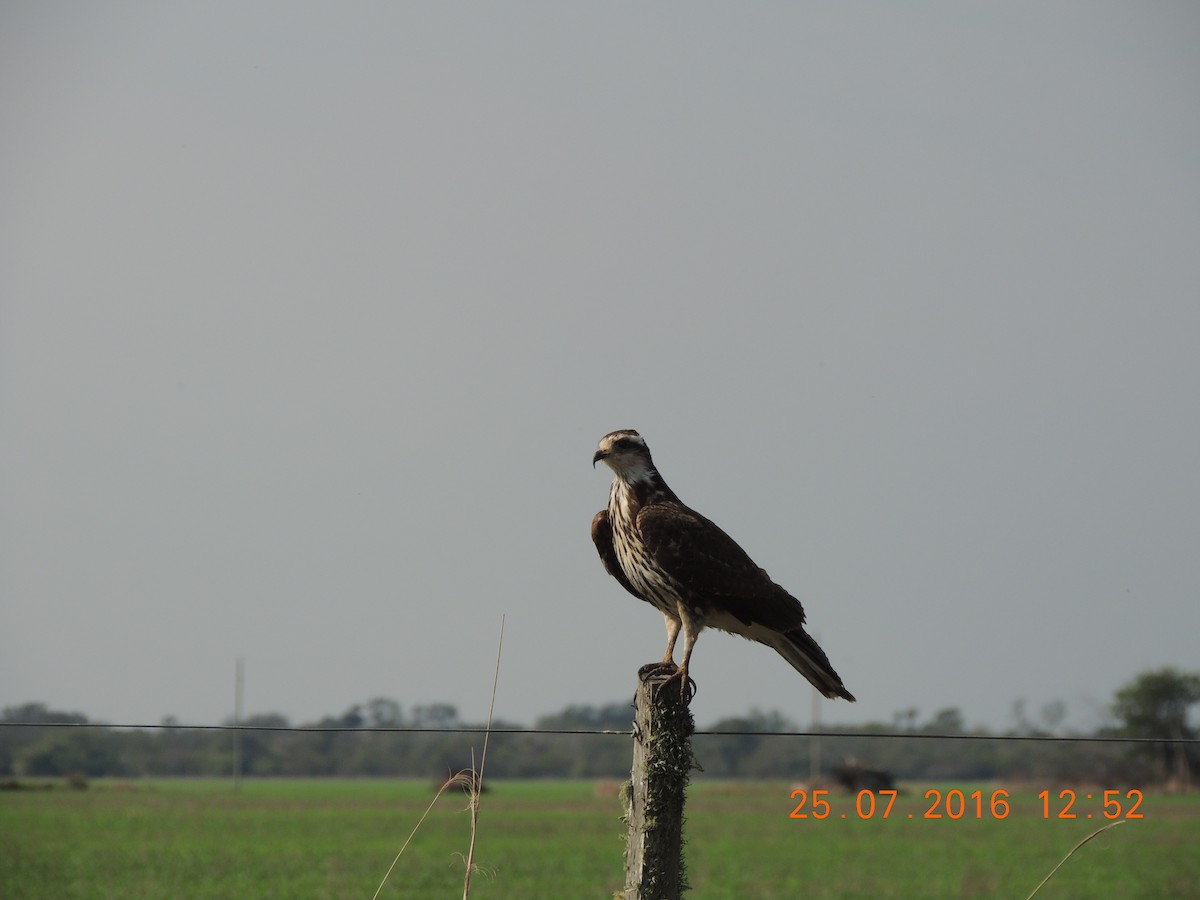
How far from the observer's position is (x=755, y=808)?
2242 inches

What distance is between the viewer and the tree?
70.1 m

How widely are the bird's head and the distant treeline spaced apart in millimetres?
49653

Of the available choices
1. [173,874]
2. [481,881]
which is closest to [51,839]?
[173,874]

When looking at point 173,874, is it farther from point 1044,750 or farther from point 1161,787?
point 1044,750

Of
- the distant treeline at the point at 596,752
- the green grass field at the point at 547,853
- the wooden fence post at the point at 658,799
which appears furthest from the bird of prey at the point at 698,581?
the distant treeline at the point at 596,752

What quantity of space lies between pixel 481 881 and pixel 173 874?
A: 776 centimetres

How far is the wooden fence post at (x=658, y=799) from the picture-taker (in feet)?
14.4

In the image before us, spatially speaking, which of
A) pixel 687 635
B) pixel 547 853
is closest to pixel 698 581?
pixel 687 635

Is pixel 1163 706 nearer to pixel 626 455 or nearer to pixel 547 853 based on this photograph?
pixel 547 853

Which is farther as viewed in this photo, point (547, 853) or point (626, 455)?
point (547, 853)

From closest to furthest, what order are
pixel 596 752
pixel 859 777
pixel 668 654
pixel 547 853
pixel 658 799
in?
pixel 658 799 < pixel 668 654 < pixel 547 853 < pixel 859 777 < pixel 596 752

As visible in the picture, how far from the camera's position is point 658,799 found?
4.44 m

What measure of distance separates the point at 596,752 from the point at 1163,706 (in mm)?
51719

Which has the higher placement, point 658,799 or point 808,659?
point 808,659
